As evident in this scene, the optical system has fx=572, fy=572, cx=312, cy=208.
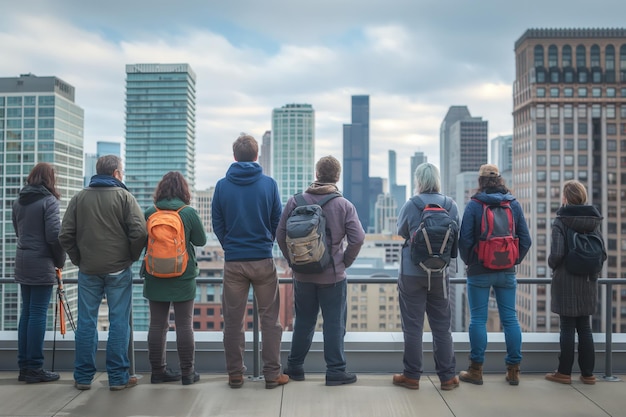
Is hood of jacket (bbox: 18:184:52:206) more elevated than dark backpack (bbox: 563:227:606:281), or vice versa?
hood of jacket (bbox: 18:184:52:206)

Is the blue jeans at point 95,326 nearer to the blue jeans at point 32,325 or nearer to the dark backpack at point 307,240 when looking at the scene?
the blue jeans at point 32,325

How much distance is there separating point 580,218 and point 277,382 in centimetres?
266

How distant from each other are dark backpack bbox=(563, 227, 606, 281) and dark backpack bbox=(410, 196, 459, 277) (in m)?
0.97

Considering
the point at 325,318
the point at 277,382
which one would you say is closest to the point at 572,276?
the point at 325,318

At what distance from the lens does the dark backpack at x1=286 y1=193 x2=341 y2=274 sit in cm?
409

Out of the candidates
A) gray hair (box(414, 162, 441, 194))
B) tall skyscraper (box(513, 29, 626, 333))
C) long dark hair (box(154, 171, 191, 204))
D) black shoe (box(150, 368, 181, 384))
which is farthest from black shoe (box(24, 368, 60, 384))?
tall skyscraper (box(513, 29, 626, 333))

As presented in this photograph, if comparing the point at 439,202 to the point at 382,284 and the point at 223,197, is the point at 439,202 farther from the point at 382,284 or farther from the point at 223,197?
the point at 223,197

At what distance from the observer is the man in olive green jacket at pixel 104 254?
4.21 meters

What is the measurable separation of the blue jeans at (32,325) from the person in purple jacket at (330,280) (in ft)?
6.29

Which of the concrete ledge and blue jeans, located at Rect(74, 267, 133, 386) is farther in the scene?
the concrete ledge

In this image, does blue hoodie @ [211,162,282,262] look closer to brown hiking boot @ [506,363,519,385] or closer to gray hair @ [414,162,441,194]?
gray hair @ [414,162,441,194]

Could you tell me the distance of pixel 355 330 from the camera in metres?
5.12

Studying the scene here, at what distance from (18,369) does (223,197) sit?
7.76 feet

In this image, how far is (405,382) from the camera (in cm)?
439
